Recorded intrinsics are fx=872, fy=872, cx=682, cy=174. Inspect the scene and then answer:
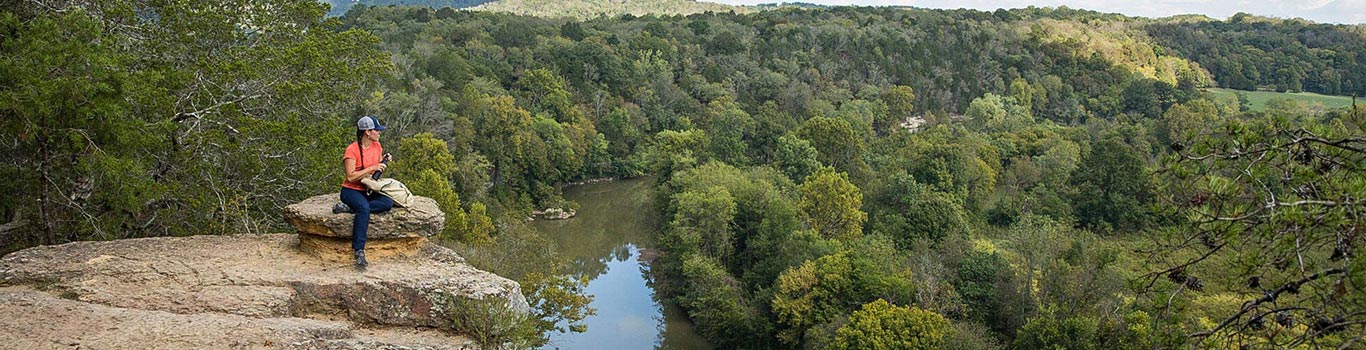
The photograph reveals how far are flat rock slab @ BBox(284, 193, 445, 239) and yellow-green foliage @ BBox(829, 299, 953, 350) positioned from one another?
12573mm

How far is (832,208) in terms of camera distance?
110ft

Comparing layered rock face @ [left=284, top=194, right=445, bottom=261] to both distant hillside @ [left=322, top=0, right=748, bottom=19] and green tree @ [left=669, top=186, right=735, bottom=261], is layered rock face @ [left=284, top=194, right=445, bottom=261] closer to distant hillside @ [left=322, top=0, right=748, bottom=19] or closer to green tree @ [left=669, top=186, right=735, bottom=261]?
green tree @ [left=669, top=186, right=735, bottom=261]

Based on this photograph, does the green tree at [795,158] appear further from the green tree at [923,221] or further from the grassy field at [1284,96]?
the grassy field at [1284,96]

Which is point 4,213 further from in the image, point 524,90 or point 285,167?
point 524,90

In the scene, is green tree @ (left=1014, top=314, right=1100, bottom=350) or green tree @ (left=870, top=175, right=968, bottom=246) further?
green tree @ (left=870, top=175, right=968, bottom=246)

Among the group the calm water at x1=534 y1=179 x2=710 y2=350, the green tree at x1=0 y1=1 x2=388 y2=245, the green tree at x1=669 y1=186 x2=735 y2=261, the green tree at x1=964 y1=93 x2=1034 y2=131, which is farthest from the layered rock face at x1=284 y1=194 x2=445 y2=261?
the green tree at x1=964 y1=93 x2=1034 y2=131

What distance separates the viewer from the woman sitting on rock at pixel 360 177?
10195 millimetres

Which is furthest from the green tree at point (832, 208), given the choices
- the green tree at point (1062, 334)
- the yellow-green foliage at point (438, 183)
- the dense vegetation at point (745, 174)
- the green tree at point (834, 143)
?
the yellow-green foliage at point (438, 183)

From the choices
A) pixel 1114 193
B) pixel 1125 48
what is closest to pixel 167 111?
pixel 1114 193

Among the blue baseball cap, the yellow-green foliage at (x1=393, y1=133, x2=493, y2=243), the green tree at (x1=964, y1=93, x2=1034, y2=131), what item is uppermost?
the blue baseball cap

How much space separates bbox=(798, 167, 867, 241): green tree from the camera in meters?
33.3

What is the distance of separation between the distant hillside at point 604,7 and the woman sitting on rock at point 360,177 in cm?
13494

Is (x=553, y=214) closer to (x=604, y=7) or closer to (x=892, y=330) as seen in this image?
(x=892, y=330)

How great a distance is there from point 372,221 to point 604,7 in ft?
Result: 499
